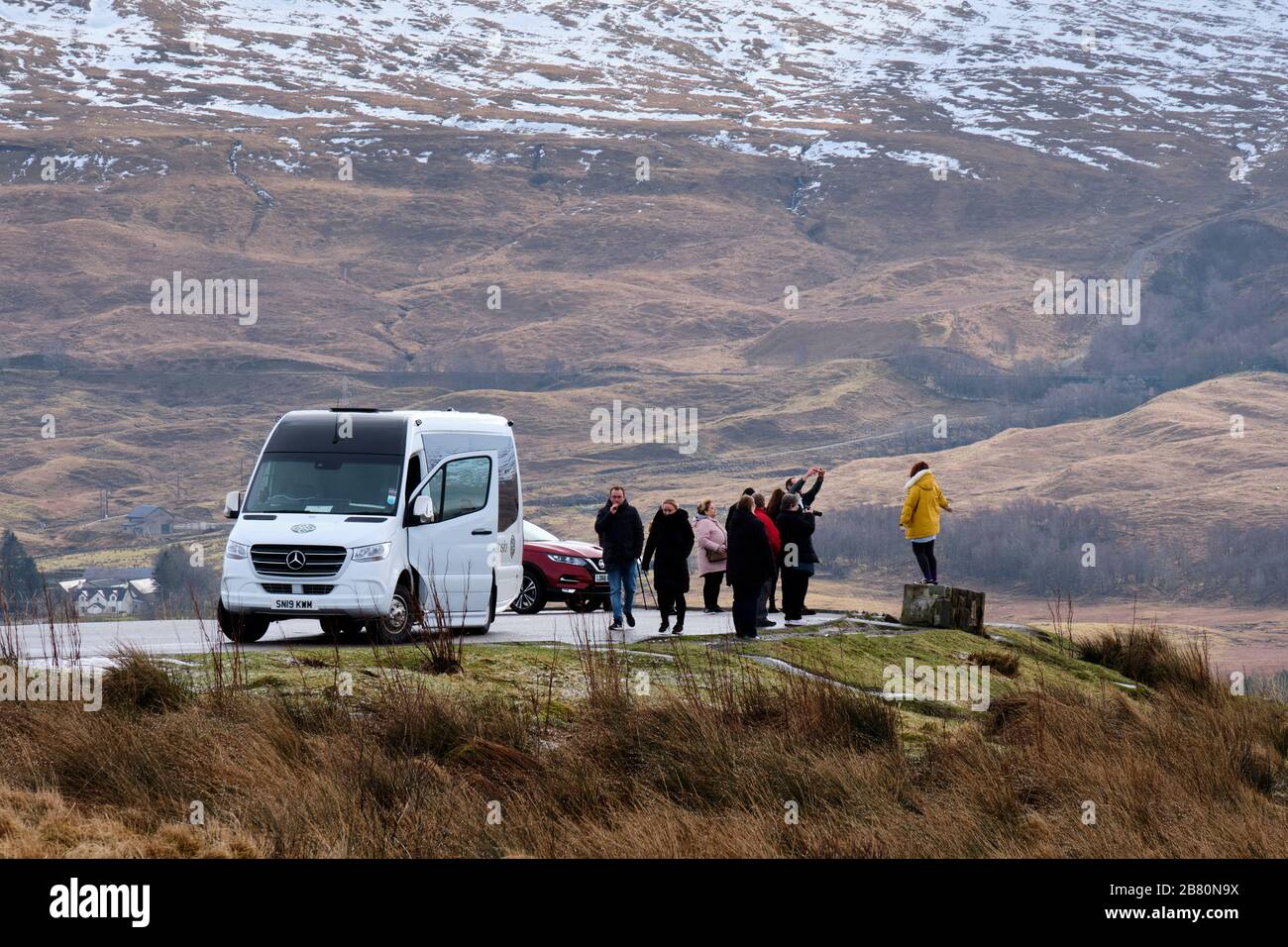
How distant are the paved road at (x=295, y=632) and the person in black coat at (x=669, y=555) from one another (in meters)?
0.44

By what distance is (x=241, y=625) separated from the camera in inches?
637

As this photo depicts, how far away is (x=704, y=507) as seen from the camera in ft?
68.2

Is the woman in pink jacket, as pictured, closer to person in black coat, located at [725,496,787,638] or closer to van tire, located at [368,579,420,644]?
person in black coat, located at [725,496,787,638]

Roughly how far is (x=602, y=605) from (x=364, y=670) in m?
11.3

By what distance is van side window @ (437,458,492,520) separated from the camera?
17.1 metres

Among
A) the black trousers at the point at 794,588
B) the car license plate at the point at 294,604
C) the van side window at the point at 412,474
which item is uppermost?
the van side window at the point at 412,474

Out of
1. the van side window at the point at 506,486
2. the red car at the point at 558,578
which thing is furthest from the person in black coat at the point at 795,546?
the red car at the point at 558,578

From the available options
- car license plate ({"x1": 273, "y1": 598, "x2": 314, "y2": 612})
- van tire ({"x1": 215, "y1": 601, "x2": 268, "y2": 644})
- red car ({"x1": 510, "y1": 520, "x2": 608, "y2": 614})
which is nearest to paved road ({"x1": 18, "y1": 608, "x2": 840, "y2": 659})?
van tire ({"x1": 215, "y1": 601, "x2": 268, "y2": 644})

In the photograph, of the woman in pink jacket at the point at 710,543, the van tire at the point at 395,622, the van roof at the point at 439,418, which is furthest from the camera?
the woman in pink jacket at the point at 710,543

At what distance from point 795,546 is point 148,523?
18869cm

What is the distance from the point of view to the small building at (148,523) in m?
193

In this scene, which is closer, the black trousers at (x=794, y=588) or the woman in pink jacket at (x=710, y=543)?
the black trousers at (x=794, y=588)

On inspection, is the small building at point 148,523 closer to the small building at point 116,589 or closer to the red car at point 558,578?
the small building at point 116,589
